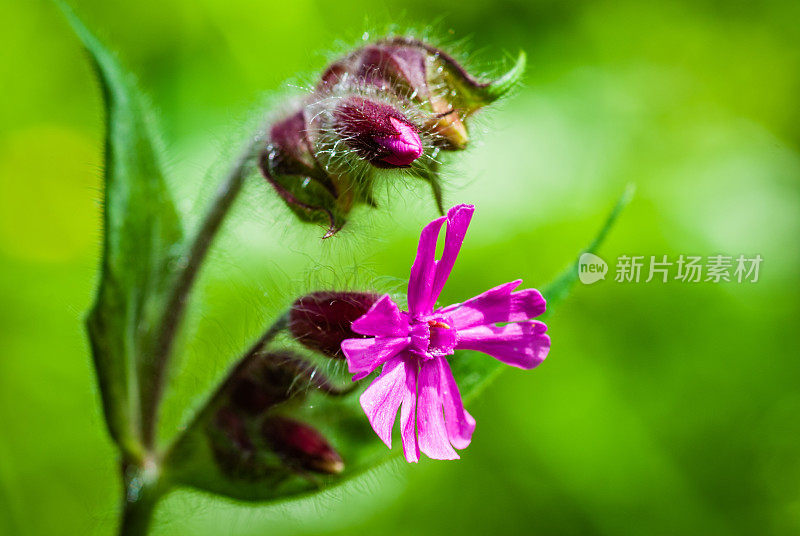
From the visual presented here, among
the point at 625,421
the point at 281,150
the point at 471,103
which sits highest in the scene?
the point at 471,103

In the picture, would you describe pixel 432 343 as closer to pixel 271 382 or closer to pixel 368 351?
pixel 368 351

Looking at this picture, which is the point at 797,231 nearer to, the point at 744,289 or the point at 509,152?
the point at 744,289

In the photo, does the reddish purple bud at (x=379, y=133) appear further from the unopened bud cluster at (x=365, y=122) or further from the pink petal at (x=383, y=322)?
the pink petal at (x=383, y=322)

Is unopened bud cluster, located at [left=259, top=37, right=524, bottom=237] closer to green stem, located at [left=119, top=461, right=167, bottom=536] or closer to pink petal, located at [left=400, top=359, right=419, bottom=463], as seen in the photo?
pink petal, located at [left=400, top=359, right=419, bottom=463]

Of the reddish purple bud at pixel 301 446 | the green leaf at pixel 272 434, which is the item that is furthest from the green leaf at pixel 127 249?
the reddish purple bud at pixel 301 446

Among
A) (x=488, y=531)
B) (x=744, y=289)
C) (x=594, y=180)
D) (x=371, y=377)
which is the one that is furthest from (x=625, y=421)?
(x=371, y=377)
